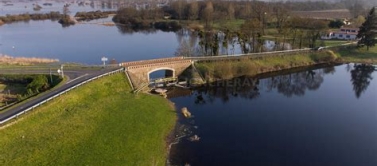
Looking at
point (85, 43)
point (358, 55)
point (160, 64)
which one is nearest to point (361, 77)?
point (358, 55)

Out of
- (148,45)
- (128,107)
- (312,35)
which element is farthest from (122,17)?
(128,107)

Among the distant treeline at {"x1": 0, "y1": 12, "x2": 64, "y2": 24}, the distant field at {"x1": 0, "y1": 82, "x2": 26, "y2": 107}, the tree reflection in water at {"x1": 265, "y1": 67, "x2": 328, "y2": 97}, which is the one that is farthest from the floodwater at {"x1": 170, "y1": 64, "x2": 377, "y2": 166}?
the distant treeline at {"x1": 0, "y1": 12, "x2": 64, "y2": 24}

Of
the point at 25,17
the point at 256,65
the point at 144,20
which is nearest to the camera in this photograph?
the point at 256,65

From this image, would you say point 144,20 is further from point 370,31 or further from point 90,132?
point 90,132

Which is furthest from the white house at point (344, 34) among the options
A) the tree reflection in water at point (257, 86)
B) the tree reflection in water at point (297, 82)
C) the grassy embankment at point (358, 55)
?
the tree reflection in water at point (257, 86)

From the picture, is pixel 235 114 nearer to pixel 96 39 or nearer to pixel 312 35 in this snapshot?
pixel 312 35

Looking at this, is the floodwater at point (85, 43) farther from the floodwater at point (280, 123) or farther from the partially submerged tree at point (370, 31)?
the partially submerged tree at point (370, 31)
